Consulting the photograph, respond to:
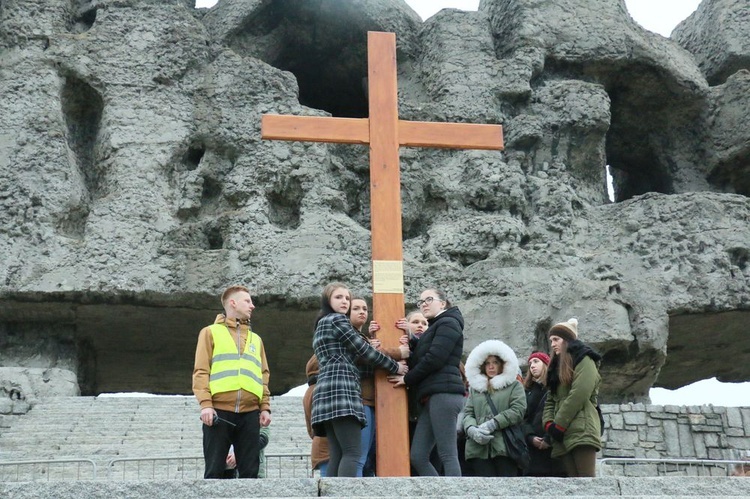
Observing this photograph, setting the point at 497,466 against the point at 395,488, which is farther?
the point at 497,466

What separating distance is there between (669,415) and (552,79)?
6.45 meters

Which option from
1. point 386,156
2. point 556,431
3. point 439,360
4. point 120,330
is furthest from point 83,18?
point 556,431

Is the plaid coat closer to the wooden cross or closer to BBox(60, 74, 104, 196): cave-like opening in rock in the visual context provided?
the wooden cross

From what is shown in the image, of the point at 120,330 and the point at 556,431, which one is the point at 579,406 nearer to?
the point at 556,431

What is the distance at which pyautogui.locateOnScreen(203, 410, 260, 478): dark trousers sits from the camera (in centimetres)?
602

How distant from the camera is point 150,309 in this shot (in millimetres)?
13484

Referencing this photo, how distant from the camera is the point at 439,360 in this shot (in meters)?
6.30

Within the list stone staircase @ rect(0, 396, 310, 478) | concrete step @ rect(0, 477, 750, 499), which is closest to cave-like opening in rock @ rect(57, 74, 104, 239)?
stone staircase @ rect(0, 396, 310, 478)

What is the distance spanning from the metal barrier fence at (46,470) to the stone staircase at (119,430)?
0.13 metres

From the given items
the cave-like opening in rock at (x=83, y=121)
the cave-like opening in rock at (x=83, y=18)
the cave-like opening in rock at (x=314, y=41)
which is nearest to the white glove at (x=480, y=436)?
the cave-like opening in rock at (x=83, y=121)

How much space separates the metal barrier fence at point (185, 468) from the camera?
359 inches

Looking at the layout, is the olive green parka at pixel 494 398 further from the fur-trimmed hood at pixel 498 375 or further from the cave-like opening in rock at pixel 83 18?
the cave-like opening in rock at pixel 83 18

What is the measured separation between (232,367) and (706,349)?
11.5 m

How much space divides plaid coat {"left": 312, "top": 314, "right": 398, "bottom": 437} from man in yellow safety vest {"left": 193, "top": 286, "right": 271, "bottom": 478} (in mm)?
375
